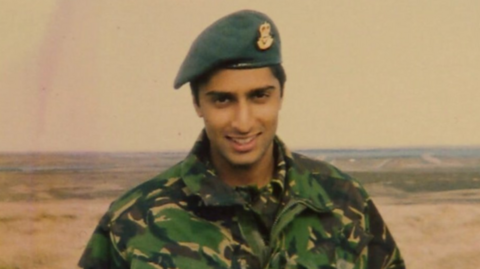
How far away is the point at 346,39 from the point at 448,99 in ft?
0.88

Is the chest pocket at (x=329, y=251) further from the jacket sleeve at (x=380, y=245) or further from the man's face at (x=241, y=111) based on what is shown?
the man's face at (x=241, y=111)

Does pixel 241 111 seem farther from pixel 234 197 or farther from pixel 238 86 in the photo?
pixel 234 197

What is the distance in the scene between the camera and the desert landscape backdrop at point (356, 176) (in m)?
1.60

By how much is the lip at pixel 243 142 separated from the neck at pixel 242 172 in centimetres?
6

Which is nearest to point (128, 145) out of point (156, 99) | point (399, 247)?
point (156, 99)

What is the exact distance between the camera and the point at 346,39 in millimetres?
1596

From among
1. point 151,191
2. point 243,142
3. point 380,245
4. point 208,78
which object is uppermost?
point 208,78

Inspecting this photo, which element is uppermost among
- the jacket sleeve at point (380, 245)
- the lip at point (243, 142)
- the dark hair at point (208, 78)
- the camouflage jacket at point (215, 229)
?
the dark hair at point (208, 78)

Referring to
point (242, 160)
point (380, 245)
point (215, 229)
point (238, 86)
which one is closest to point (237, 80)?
point (238, 86)

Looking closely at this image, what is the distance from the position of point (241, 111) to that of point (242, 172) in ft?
0.45

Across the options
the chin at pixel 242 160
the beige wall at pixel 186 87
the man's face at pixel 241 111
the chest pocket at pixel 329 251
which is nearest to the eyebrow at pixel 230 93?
the man's face at pixel 241 111

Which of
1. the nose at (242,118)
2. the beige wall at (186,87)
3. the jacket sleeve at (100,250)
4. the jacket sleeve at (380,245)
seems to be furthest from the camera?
→ the beige wall at (186,87)

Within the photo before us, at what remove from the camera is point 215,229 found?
1.25 metres

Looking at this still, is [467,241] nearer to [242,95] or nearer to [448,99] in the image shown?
[448,99]
